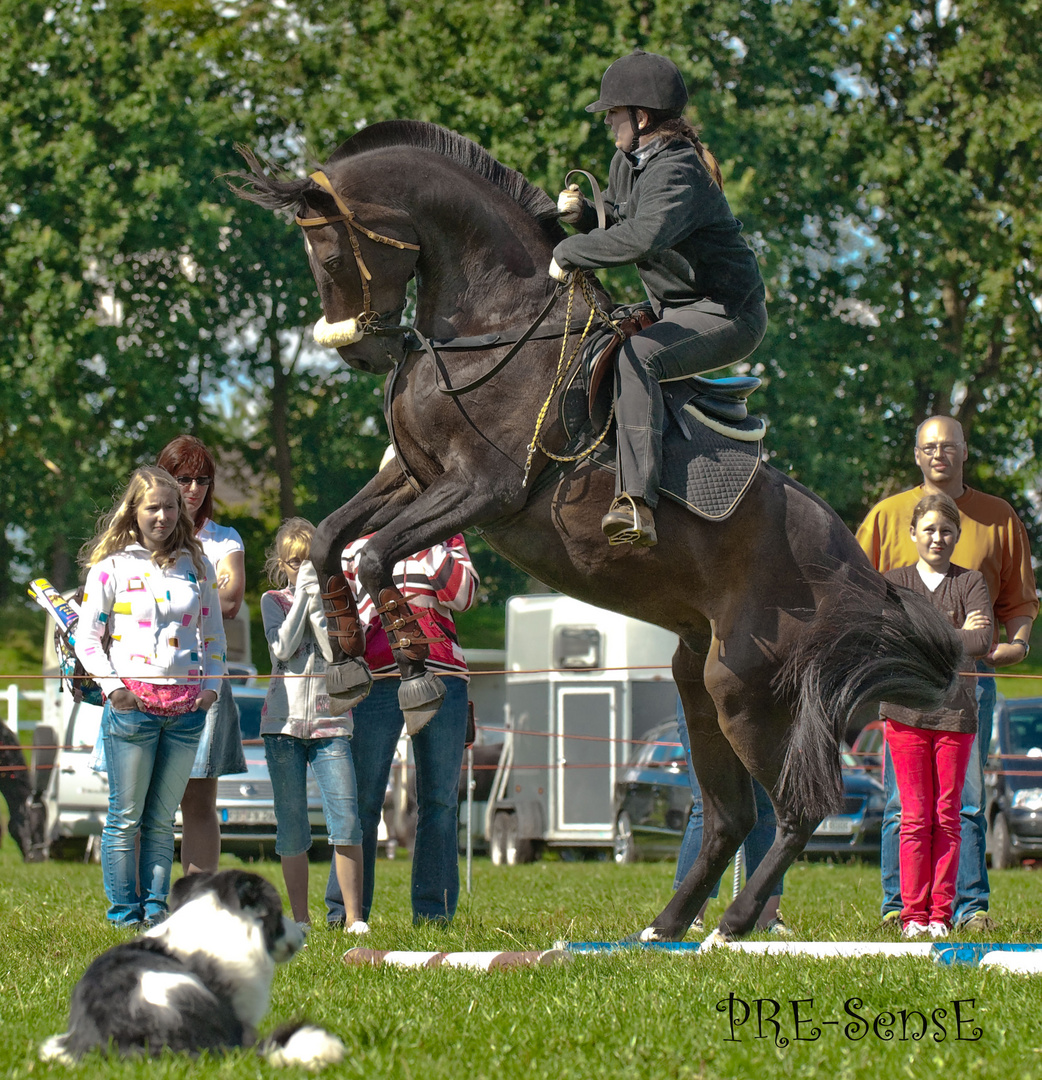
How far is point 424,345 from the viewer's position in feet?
18.9

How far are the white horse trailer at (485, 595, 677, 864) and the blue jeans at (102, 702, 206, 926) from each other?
432 inches

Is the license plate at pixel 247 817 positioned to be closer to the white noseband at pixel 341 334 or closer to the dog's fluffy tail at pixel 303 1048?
the white noseband at pixel 341 334

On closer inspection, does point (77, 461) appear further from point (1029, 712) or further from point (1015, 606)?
point (1015, 606)

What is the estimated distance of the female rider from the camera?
5.59m

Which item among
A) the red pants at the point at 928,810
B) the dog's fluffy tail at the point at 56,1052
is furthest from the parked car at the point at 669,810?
the dog's fluffy tail at the point at 56,1052

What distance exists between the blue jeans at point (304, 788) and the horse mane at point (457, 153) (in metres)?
2.89

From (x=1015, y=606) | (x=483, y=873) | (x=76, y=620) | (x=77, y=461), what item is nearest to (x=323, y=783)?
(x=76, y=620)

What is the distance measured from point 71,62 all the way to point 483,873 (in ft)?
66.4

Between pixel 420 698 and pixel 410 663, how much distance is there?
18cm

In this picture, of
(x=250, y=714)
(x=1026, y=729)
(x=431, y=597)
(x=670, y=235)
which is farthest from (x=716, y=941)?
(x=250, y=714)

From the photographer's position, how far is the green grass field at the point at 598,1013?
355cm

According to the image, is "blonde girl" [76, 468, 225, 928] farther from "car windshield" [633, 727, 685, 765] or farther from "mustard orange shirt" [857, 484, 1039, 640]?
"car windshield" [633, 727, 685, 765]

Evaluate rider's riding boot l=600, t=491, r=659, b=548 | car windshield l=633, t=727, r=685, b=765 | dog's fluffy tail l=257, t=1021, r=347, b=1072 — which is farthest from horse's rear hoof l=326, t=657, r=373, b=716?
car windshield l=633, t=727, r=685, b=765

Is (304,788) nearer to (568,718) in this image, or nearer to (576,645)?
(568,718)
